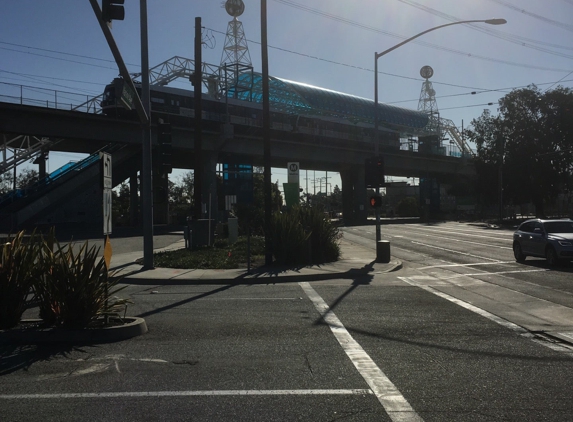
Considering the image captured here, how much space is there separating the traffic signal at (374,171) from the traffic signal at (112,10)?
1214 cm

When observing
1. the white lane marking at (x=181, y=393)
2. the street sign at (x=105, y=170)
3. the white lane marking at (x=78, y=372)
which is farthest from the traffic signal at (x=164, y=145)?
the white lane marking at (x=181, y=393)

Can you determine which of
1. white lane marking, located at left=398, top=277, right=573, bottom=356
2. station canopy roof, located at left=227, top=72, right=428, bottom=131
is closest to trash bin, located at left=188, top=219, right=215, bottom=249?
white lane marking, located at left=398, top=277, right=573, bottom=356

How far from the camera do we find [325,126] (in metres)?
61.3

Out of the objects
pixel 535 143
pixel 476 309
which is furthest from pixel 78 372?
pixel 535 143

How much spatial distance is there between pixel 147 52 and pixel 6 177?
69082 mm

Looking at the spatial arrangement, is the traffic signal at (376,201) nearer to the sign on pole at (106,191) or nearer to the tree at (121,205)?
the sign on pole at (106,191)

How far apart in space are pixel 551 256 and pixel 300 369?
1481cm

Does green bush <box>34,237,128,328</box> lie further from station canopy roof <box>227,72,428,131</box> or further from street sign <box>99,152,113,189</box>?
station canopy roof <box>227,72,428,131</box>

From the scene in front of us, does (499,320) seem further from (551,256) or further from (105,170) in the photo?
(551,256)

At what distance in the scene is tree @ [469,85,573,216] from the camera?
65312mm

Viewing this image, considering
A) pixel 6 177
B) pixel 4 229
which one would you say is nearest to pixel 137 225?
pixel 4 229

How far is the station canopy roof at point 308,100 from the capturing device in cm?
6189

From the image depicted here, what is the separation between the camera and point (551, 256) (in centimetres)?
1891

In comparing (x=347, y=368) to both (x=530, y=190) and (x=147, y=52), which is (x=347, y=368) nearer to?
(x=147, y=52)
